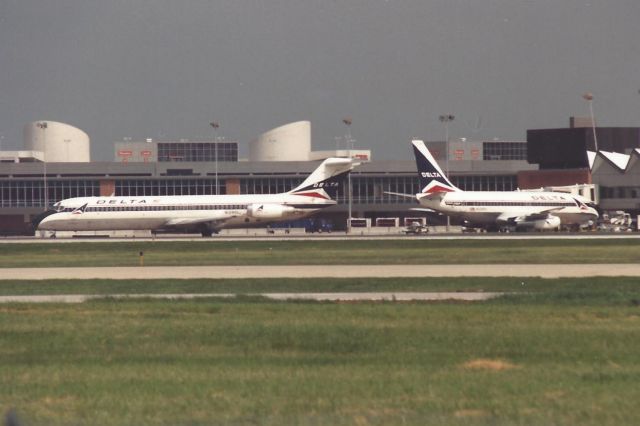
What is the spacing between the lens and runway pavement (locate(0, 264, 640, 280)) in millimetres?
43281

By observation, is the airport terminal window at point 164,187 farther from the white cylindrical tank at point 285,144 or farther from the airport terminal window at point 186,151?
the airport terminal window at point 186,151

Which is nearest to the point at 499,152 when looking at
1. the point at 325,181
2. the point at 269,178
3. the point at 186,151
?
the point at 186,151

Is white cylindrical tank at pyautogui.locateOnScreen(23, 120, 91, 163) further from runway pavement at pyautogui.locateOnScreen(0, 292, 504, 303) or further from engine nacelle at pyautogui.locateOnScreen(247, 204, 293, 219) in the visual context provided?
runway pavement at pyautogui.locateOnScreen(0, 292, 504, 303)

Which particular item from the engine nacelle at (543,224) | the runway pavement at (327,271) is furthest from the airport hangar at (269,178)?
the runway pavement at (327,271)

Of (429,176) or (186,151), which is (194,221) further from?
(186,151)

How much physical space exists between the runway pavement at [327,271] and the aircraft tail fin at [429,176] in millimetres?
58112

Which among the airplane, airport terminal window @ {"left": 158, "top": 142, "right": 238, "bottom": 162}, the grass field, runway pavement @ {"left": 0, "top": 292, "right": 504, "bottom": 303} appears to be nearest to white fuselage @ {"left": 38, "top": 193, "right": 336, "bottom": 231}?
the airplane

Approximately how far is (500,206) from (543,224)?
4.70m

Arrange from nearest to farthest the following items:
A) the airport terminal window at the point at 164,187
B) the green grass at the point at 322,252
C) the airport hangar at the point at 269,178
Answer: the green grass at the point at 322,252 < the airport hangar at the point at 269,178 < the airport terminal window at the point at 164,187

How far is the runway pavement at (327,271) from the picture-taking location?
43281mm

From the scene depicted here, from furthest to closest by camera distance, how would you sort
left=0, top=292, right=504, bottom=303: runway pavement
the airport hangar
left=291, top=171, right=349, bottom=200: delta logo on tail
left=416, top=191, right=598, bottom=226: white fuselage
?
1. the airport hangar
2. left=416, top=191, right=598, bottom=226: white fuselage
3. left=291, top=171, right=349, bottom=200: delta logo on tail
4. left=0, top=292, right=504, bottom=303: runway pavement

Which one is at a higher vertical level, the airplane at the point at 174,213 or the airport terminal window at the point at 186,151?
the airport terminal window at the point at 186,151

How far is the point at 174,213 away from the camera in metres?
99.8

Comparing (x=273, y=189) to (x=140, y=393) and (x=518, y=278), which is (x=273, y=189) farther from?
(x=140, y=393)
